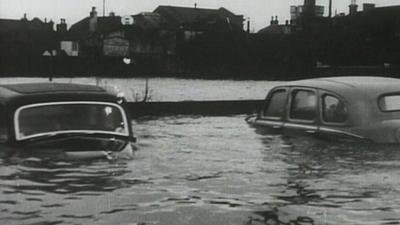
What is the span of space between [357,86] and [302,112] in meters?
0.95

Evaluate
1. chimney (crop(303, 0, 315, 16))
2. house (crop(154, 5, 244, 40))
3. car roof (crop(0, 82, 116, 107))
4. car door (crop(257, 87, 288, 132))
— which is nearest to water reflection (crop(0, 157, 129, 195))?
car roof (crop(0, 82, 116, 107))

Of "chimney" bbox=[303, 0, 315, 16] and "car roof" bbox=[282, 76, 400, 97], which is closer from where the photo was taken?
"car roof" bbox=[282, 76, 400, 97]

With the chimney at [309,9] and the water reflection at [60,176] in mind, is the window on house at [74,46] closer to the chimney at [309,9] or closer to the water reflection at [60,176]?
the chimney at [309,9]

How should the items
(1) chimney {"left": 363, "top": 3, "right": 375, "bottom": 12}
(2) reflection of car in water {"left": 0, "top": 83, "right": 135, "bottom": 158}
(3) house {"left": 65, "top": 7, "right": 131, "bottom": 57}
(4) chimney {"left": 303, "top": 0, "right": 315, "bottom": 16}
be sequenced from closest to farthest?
(2) reflection of car in water {"left": 0, "top": 83, "right": 135, "bottom": 158}
(4) chimney {"left": 303, "top": 0, "right": 315, "bottom": 16}
(3) house {"left": 65, "top": 7, "right": 131, "bottom": 57}
(1) chimney {"left": 363, "top": 3, "right": 375, "bottom": 12}

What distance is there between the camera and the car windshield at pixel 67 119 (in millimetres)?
Answer: 8953

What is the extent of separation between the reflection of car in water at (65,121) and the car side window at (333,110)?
2.85 m

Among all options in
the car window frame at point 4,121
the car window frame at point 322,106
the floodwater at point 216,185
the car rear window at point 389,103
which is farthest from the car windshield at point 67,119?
the car rear window at point 389,103

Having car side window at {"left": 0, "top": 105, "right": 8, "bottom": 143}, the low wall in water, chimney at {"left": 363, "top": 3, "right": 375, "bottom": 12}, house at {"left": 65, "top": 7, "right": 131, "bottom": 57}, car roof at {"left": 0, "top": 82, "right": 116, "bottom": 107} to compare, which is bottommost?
the low wall in water

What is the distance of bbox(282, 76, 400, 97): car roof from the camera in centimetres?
1026

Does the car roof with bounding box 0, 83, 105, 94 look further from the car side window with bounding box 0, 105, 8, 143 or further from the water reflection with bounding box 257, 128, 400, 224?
the water reflection with bounding box 257, 128, 400, 224

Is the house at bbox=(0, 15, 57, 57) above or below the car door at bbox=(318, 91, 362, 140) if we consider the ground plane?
above

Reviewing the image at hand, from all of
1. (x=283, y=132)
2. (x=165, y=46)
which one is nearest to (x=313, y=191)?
(x=283, y=132)

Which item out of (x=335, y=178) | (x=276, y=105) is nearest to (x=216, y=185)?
(x=335, y=178)

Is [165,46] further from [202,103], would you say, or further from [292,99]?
[292,99]
